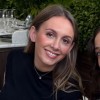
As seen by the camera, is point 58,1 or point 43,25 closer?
point 43,25

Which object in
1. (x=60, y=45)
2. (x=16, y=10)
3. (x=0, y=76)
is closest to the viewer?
(x=60, y=45)

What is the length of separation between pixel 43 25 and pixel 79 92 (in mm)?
406

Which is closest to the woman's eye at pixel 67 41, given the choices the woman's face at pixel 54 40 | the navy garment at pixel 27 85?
the woman's face at pixel 54 40

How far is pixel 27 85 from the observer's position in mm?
1530

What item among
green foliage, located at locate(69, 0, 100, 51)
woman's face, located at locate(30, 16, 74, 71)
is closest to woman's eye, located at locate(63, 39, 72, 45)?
woman's face, located at locate(30, 16, 74, 71)

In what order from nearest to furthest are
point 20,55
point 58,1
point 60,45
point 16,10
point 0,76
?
point 60,45
point 20,55
point 58,1
point 0,76
point 16,10

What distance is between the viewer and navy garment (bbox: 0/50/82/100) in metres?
1.47

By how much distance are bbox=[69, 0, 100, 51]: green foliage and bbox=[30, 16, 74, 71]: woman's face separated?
1581 mm

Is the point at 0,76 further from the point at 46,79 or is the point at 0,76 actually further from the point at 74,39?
the point at 74,39

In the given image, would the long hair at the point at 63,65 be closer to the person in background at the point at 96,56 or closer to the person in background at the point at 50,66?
the person in background at the point at 50,66

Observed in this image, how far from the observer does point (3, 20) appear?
2.76m

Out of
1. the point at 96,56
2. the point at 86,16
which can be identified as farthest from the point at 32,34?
the point at 86,16

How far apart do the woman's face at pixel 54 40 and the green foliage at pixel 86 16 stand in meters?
1.58

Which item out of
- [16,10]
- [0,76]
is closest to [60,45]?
[0,76]
